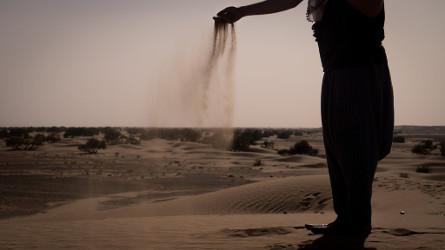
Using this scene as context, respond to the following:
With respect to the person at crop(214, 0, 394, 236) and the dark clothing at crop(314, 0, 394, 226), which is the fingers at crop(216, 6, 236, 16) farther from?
the dark clothing at crop(314, 0, 394, 226)

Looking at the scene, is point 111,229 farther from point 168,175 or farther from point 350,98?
point 168,175

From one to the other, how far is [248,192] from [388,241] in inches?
293

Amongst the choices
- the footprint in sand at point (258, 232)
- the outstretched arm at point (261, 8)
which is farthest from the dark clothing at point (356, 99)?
the footprint in sand at point (258, 232)

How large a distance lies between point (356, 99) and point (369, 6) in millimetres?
677

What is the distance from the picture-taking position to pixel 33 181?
1642 centimetres

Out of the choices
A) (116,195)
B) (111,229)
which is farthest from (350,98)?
(116,195)

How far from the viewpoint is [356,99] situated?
10.1 ft

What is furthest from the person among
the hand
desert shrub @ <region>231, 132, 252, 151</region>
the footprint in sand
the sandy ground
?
desert shrub @ <region>231, 132, 252, 151</region>

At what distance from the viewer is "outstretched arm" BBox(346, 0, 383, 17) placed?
291 cm

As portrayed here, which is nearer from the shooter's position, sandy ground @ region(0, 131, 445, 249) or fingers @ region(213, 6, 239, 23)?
fingers @ region(213, 6, 239, 23)

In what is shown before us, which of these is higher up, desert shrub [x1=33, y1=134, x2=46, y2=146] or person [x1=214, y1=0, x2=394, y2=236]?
person [x1=214, y1=0, x2=394, y2=236]

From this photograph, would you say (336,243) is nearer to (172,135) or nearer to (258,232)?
(258,232)

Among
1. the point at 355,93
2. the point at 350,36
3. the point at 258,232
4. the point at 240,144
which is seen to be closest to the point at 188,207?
the point at 258,232

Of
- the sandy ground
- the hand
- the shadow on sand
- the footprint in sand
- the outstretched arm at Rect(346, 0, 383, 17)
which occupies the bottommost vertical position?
the sandy ground
